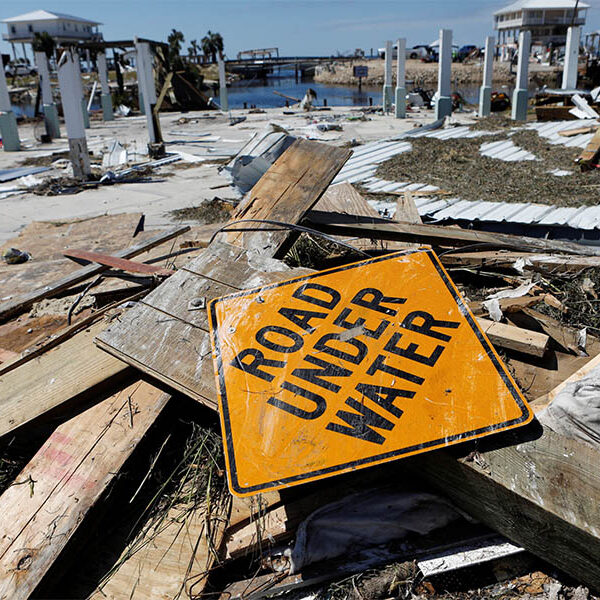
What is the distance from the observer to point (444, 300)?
95.3 inches

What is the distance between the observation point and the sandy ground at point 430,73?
2626 inches

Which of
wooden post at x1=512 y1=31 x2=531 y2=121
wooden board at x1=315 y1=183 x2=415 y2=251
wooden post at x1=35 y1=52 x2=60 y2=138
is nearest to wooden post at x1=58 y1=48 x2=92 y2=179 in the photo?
wooden post at x1=35 y1=52 x2=60 y2=138

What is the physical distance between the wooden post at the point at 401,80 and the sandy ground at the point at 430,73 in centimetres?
4300

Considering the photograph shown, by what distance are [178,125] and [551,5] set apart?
7693 cm

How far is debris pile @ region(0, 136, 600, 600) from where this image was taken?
1913 millimetres

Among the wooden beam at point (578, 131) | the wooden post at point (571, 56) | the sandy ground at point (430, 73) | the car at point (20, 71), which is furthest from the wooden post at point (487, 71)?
the car at point (20, 71)

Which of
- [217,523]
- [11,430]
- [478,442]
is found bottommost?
[217,523]

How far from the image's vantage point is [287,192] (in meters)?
3.45

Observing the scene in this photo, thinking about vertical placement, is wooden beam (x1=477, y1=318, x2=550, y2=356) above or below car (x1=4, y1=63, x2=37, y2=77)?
below

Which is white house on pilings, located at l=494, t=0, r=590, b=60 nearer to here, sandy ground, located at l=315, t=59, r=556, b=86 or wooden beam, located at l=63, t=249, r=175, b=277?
sandy ground, located at l=315, t=59, r=556, b=86

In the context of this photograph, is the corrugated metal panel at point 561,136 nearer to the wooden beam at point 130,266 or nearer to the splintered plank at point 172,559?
the wooden beam at point 130,266

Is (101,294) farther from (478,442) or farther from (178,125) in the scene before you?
(178,125)

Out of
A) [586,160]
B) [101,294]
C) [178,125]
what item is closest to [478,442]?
[101,294]

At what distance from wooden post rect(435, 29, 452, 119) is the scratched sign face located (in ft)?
61.1
